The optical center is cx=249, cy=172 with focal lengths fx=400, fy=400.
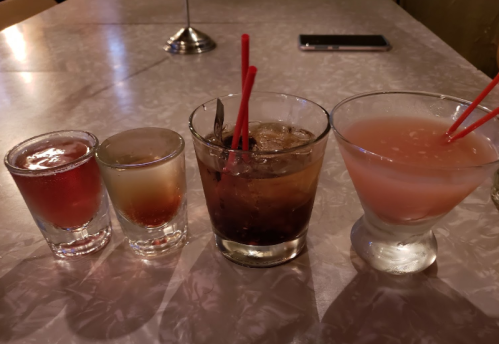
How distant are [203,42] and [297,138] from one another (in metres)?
1.01

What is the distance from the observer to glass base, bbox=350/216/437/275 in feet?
1.83

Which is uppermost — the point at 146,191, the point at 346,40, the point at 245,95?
the point at 245,95

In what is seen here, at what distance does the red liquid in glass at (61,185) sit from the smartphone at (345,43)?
3.37 feet

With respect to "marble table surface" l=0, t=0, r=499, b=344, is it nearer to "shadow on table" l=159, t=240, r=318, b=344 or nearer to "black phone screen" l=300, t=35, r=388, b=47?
"shadow on table" l=159, t=240, r=318, b=344

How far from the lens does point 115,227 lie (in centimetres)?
65

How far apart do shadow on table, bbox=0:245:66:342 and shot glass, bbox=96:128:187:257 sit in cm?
12

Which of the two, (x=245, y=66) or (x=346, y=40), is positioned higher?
(x=245, y=66)

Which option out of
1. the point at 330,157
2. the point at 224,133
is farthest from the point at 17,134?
the point at 330,157

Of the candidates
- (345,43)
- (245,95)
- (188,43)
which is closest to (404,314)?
(245,95)

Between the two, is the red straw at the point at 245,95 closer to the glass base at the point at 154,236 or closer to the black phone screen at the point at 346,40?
the glass base at the point at 154,236

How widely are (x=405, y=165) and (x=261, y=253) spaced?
0.76 feet

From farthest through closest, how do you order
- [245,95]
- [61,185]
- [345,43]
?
[345,43] < [61,185] < [245,95]

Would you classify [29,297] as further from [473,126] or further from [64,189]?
[473,126]

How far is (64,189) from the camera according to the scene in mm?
547
